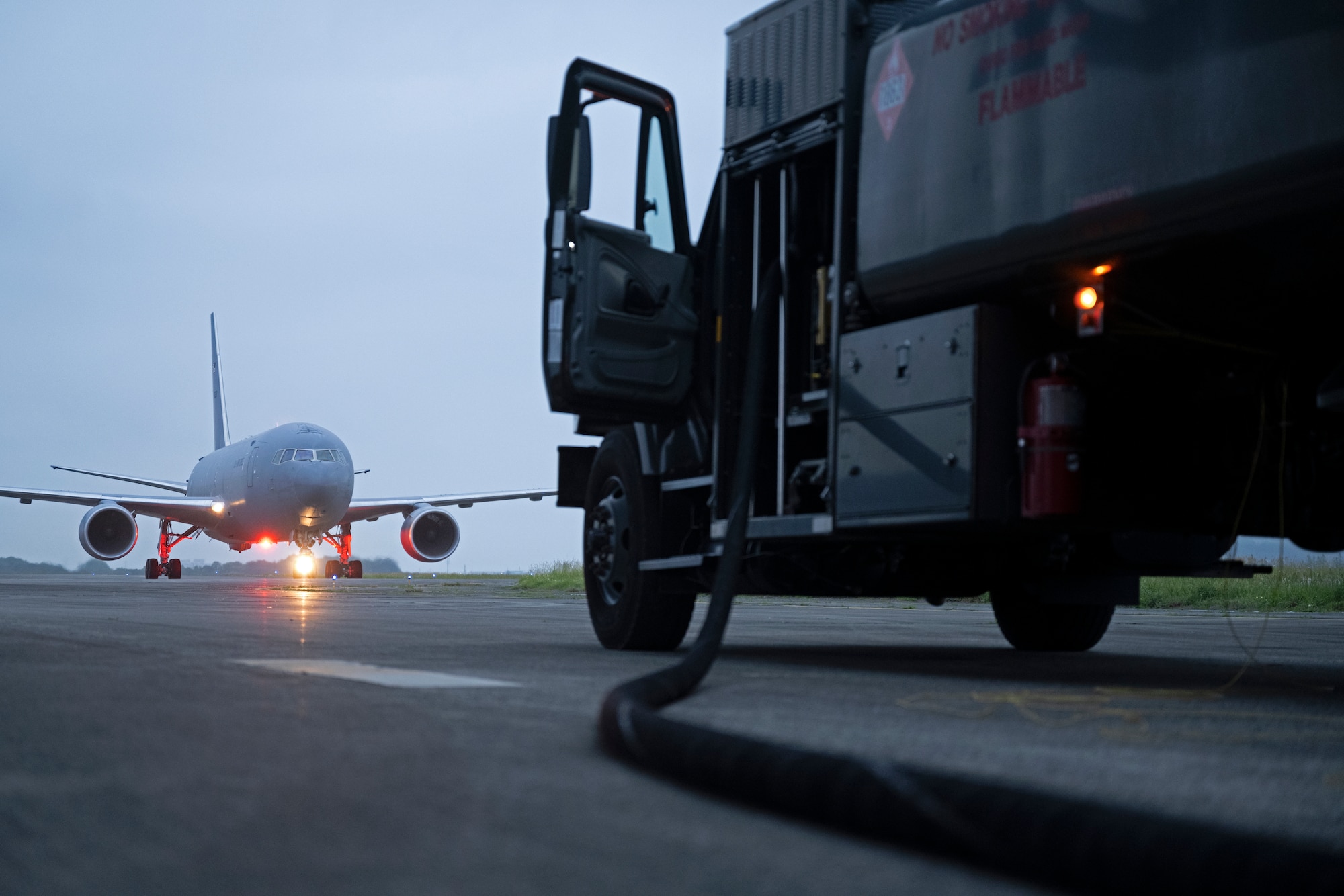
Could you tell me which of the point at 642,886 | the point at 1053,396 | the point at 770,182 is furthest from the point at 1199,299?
the point at 642,886

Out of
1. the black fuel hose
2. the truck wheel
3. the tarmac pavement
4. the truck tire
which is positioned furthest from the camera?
the truck wheel

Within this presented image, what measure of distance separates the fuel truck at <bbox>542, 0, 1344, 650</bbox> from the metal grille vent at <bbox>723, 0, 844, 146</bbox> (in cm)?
2

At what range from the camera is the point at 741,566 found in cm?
656

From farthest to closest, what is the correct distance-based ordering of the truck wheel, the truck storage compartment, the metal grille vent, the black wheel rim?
the truck wheel, the black wheel rim, the metal grille vent, the truck storage compartment

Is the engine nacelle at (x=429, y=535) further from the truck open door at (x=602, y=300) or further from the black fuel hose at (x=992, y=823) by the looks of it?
the black fuel hose at (x=992, y=823)

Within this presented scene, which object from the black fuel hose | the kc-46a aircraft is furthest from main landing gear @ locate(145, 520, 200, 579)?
the black fuel hose

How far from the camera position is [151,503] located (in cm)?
3650

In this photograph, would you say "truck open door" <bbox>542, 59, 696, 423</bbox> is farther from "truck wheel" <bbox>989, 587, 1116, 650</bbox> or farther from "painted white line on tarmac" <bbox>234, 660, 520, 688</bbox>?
"truck wheel" <bbox>989, 587, 1116, 650</bbox>

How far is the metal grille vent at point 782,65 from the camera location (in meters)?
5.97

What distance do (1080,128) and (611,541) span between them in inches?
149

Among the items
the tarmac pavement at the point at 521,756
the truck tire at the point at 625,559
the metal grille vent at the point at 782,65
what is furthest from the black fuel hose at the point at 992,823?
the truck tire at the point at 625,559

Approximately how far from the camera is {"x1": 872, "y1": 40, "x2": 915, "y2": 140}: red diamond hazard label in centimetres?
549

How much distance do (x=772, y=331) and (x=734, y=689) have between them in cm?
194

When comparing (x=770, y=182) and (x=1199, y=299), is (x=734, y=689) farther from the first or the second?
(x=770, y=182)
